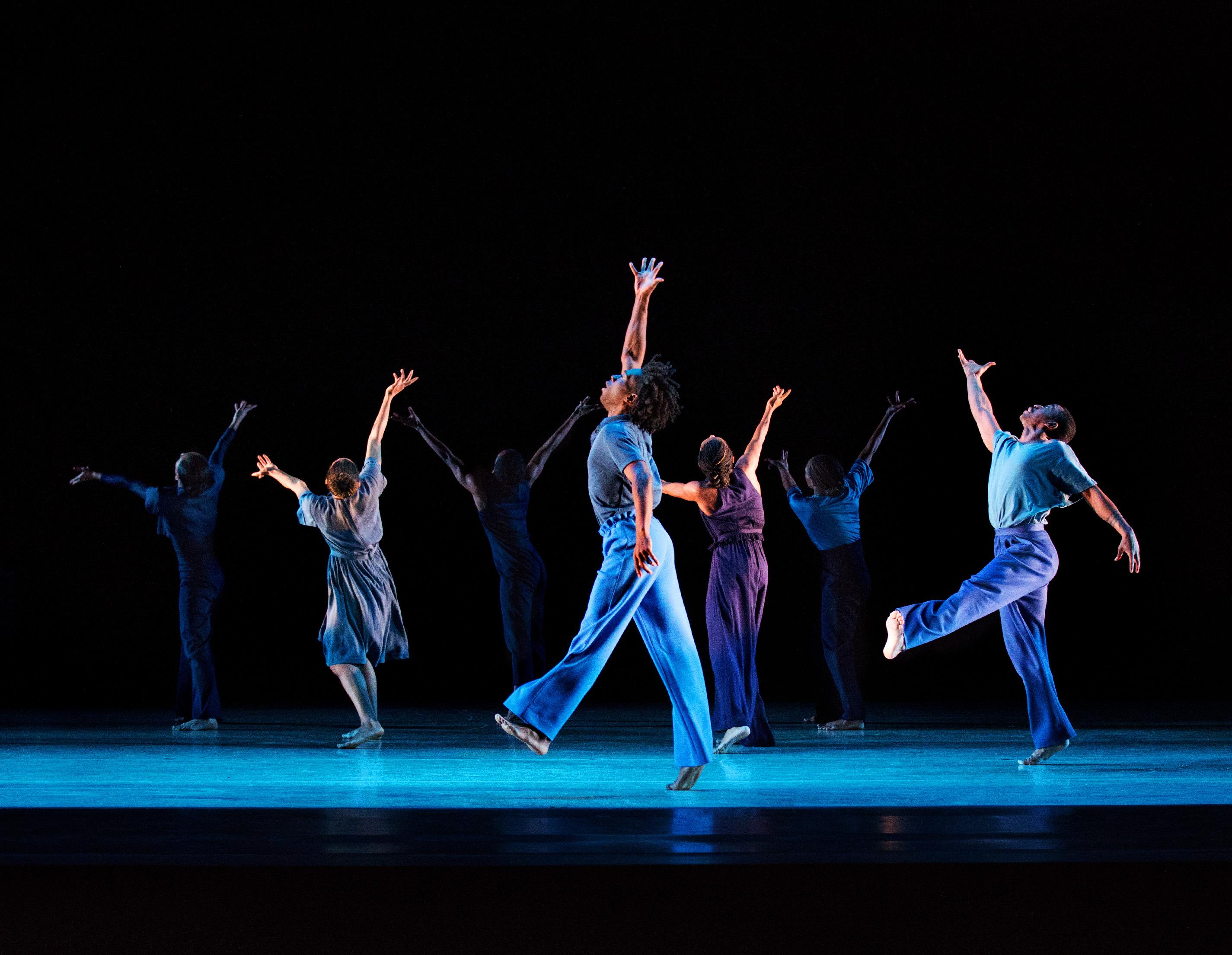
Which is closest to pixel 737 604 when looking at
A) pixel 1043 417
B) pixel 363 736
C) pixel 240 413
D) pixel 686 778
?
pixel 1043 417

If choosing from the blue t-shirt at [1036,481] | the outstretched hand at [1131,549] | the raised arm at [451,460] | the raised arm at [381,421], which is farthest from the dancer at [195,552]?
the outstretched hand at [1131,549]

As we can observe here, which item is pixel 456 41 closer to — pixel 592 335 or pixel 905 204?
pixel 592 335

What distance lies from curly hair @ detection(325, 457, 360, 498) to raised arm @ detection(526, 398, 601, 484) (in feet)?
4.04

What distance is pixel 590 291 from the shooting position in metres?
8.32

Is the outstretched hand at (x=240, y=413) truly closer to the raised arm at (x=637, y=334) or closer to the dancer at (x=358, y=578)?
the dancer at (x=358, y=578)

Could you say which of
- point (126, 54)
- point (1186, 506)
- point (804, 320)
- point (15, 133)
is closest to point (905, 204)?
point (804, 320)

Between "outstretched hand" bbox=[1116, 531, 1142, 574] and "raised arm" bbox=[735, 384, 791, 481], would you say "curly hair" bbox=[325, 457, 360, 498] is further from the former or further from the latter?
"outstretched hand" bbox=[1116, 531, 1142, 574]

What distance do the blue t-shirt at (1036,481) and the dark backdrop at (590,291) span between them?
3568mm

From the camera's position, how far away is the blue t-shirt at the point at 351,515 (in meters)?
5.70

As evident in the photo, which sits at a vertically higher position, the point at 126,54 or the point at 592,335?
the point at 126,54

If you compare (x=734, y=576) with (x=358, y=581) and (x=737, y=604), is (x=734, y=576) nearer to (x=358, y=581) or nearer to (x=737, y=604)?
(x=737, y=604)

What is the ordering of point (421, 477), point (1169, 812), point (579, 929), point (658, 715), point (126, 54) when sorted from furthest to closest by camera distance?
point (421, 477) < point (126, 54) < point (658, 715) < point (1169, 812) < point (579, 929)

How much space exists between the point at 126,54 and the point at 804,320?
4471mm

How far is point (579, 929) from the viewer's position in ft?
7.16
